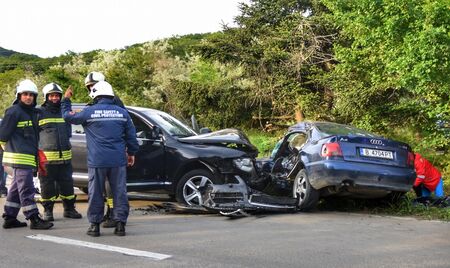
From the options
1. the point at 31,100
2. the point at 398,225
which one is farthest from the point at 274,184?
the point at 31,100

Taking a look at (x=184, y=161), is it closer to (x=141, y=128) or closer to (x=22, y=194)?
(x=141, y=128)

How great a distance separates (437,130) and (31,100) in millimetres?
8685

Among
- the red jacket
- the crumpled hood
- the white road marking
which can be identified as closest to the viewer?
the white road marking

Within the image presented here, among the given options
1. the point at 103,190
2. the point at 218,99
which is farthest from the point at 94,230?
the point at 218,99

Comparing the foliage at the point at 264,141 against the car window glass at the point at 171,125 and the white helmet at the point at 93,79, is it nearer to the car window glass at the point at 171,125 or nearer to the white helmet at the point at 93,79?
the car window glass at the point at 171,125

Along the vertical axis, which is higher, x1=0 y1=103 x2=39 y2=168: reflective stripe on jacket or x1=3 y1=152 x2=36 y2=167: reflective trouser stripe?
x1=0 y1=103 x2=39 y2=168: reflective stripe on jacket

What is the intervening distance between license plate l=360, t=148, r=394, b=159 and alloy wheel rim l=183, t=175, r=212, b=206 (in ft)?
7.88

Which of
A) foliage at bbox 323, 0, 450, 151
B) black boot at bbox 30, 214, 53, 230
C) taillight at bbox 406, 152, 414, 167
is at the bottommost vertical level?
black boot at bbox 30, 214, 53, 230

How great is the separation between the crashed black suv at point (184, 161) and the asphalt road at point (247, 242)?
28.1 inches

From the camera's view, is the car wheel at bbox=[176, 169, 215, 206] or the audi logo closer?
the audi logo

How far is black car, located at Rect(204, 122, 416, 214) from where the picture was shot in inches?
307

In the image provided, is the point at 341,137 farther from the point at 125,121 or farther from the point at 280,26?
the point at 280,26

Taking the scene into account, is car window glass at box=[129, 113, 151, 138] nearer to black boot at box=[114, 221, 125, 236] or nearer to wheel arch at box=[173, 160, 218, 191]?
wheel arch at box=[173, 160, 218, 191]

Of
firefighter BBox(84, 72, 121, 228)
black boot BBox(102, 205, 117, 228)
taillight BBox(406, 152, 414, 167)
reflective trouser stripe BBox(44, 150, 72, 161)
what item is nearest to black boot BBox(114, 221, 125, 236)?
firefighter BBox(84, 72, 121, 228)
